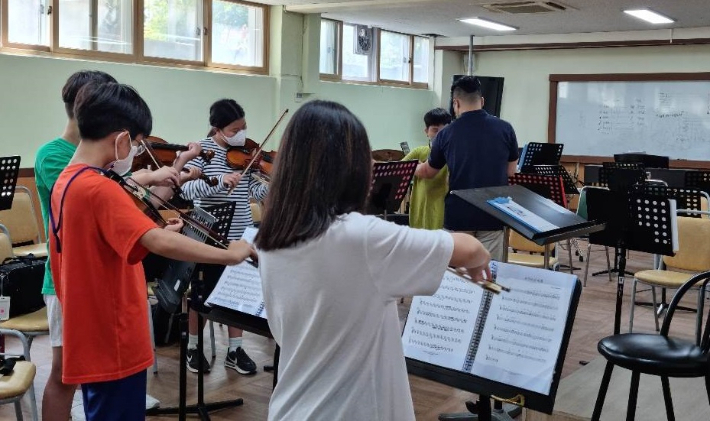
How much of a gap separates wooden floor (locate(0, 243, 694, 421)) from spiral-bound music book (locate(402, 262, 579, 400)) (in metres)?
1.21

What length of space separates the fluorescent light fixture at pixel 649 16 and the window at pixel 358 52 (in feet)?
11.5

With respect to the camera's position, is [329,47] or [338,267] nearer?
[338,267]

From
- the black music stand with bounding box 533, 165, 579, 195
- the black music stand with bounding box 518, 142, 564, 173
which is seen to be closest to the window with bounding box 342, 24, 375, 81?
the black music stand with bounding box 518, 142, 564, 173

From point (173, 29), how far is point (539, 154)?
13.3 ft

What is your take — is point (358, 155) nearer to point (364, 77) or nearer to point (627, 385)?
point (627, 385)

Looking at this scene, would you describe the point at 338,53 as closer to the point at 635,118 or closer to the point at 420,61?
the point at 420,61

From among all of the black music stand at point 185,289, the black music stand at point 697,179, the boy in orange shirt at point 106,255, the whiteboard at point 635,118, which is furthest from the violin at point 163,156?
the whiteboard at point 635,118

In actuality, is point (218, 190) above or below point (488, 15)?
below

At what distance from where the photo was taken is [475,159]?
3.96 meters

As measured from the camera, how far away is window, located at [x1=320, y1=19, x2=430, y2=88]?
10383mm

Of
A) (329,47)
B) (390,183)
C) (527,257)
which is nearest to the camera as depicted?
(390,183)

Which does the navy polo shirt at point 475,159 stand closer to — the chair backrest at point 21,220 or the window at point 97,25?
the chair backrest at point 21,220

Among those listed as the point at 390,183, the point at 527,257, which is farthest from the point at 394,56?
the point at 390,183

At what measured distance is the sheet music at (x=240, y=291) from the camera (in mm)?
2730
